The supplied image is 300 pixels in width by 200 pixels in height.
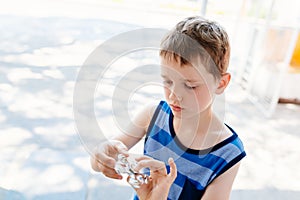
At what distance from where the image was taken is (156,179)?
0.60 metres

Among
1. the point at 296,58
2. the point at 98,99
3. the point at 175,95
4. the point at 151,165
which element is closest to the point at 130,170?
the point at 151,165

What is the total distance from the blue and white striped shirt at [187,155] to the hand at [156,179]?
7 cm

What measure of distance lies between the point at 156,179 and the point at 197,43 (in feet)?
0.78

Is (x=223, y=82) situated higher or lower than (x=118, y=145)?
higher

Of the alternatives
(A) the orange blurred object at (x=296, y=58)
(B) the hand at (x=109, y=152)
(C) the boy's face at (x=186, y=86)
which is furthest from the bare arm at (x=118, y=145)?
(A) the orange blurred object at (x=296, y=58)

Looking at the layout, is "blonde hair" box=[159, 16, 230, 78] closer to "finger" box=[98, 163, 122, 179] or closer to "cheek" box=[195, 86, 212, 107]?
"cheek" box=[195, 86, 212, 107]

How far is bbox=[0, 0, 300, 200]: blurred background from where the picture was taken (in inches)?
52.0

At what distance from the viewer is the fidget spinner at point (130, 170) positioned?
588 millimetres

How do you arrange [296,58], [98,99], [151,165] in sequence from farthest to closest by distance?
[296,58] → [98,99] → [151,165]

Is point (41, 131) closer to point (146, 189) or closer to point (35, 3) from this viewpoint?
point (146, 189)

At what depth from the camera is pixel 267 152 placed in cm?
169

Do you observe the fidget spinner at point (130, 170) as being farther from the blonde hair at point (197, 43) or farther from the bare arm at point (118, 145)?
the blonde hair at point (197, 43)

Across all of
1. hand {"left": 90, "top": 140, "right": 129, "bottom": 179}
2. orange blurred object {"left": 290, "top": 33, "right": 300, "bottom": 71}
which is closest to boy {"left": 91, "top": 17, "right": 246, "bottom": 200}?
hand {"left": 90, "top": 140, "right": 129, "bottom": 179}

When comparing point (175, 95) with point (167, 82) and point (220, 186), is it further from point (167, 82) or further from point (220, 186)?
point (220, 186)
